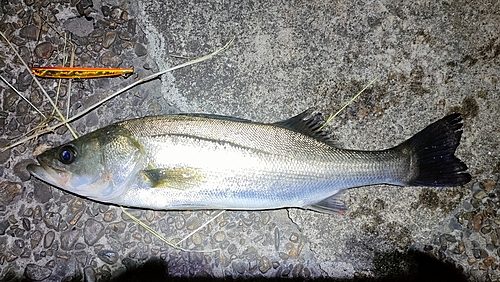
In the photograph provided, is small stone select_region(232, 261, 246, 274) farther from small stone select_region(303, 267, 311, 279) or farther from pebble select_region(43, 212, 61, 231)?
pebble select_region(43, 212, 61, 231)

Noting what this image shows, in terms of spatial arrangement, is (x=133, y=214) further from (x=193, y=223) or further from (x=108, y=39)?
(x=108, y=39)

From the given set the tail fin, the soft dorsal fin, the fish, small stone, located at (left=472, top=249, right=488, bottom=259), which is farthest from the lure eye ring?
small stone, located at (left=472, top=249, right=488, bottom=259)

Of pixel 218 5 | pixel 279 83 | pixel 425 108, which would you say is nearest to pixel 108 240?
pixel 279 83

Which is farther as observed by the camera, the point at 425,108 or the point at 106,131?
the point at 425,108

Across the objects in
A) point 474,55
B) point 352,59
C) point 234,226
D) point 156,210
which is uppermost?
point 474,55

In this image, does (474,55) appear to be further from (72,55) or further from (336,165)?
(72,55)

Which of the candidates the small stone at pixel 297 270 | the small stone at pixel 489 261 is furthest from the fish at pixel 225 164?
the small stone at pixel 489 261
